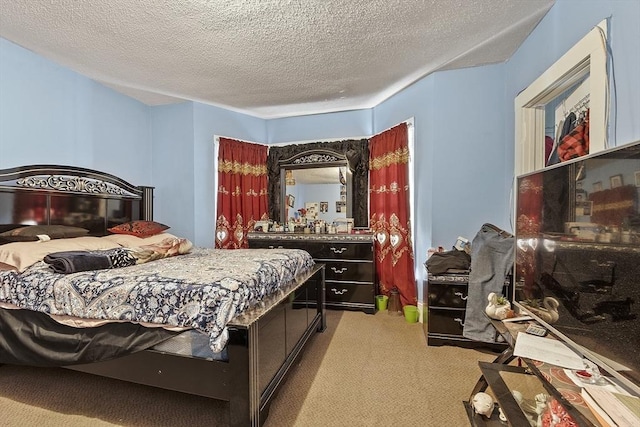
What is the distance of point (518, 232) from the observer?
63.3 inches

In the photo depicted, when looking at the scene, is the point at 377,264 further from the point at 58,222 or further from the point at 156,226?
the point at 58,222

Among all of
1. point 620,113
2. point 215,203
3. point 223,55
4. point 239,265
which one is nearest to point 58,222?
point 215,203

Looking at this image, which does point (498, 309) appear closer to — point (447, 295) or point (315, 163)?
point (447, 295)

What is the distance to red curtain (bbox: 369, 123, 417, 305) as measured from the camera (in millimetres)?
3346

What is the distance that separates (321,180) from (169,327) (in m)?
2.87

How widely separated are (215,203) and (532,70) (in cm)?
367

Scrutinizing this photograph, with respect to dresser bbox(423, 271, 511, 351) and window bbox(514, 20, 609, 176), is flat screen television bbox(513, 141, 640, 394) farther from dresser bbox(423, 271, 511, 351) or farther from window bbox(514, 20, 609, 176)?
dresser bbox(423, 271, 511, 351)

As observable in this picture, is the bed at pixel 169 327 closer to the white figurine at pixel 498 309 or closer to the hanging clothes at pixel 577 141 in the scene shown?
the white figurine at pixel 498 309

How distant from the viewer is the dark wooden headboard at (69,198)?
232 cm

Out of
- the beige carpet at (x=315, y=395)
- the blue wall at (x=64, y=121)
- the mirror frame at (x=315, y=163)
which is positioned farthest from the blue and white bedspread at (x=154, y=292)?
the mirror frame at (x=315, y=163)

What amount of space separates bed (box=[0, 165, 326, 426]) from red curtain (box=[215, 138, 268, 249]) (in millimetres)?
1595

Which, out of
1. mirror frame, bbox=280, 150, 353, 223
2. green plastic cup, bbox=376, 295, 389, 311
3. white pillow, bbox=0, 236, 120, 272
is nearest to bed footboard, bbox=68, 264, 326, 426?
white pillow, bbox=0, 236, 120, 272

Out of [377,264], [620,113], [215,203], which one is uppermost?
[620,113]

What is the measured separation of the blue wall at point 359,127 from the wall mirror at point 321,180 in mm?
249
